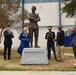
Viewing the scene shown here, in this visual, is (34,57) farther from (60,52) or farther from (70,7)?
(70,7)

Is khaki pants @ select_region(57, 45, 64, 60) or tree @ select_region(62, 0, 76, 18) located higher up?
tree @ select_region(62, 0, 76, 18)

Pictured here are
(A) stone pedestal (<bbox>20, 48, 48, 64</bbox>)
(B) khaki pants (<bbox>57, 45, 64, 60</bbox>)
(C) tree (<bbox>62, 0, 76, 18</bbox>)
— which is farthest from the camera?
Result: (C) tree (<bbox>62, 0, 76, 18</bbox>)

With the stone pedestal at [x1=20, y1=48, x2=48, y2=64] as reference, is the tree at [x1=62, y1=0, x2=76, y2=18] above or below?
above

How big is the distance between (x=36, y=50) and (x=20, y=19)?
362 inches

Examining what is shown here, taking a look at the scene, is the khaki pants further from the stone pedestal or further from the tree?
the tree

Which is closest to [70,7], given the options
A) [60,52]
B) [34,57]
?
[60,52]

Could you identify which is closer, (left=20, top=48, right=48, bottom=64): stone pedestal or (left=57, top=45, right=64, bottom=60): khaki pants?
(left=20, top=48, right=48, bottom=64): stone pedestal

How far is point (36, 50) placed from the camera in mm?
14234

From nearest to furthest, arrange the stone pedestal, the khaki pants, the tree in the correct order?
1. the stone pedestal
2. the khaki pants
3. the tree

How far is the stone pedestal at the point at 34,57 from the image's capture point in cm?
1400

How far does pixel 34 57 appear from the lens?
1416 centimetres

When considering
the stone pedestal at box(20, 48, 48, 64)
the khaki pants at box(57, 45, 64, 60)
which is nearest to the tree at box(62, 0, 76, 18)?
the khaki pants at box(57, 45, 64, 60)

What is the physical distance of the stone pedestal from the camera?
14000 millimetres

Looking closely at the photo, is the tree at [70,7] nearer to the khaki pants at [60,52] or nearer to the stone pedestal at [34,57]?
the khaki pants at [60,52]
